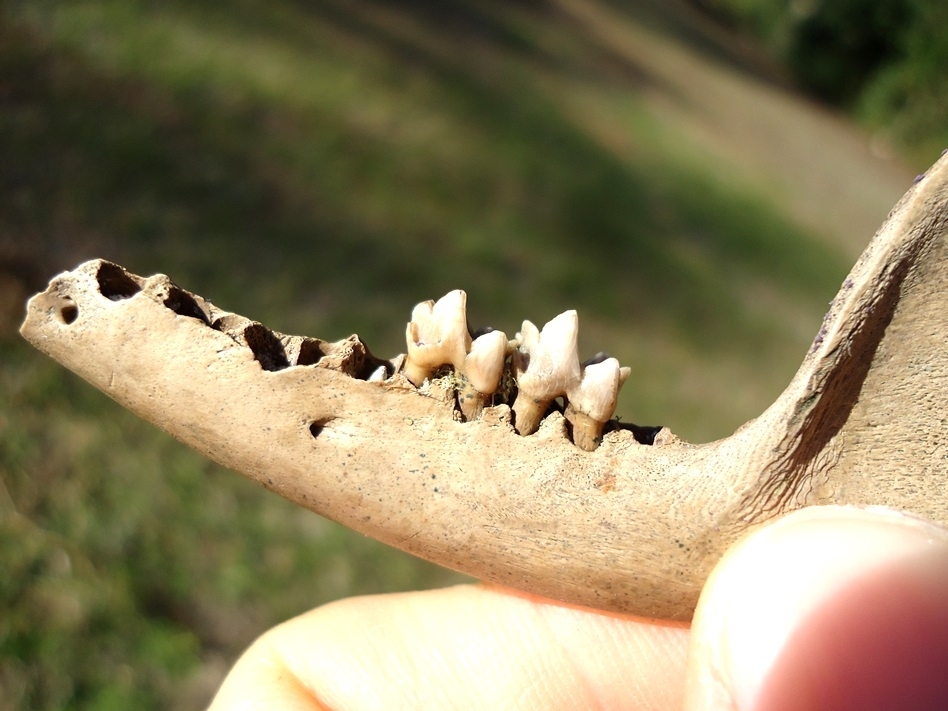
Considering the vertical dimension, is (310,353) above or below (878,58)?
below

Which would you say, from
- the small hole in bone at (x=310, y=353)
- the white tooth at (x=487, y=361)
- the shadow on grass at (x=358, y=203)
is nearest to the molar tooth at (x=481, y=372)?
the white tooth at (x=487, y=361)

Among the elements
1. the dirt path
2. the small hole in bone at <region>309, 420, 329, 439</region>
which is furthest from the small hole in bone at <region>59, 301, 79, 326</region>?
the dirt path

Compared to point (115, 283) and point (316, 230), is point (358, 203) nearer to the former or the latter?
point (316, 230)

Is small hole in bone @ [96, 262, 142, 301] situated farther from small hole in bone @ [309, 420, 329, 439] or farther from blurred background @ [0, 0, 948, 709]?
blurred background @ [0, 0, 948, 709]

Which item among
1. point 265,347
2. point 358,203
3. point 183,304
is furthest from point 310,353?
point 358,203

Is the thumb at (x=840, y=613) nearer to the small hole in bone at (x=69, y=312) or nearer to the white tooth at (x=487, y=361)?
the white tooth at (x=487, y=361)
